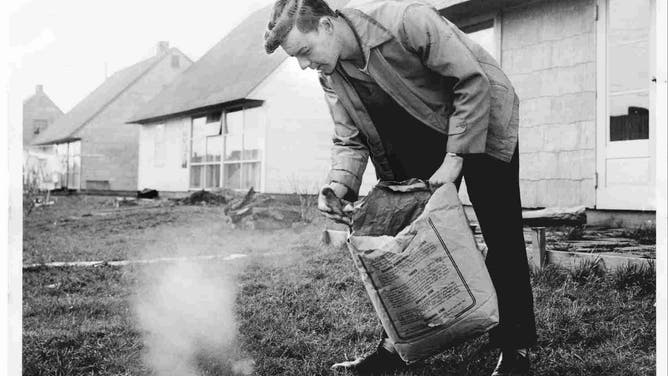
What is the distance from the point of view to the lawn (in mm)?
1990

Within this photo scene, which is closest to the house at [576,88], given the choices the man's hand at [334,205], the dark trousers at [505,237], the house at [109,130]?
the house at [109,130]

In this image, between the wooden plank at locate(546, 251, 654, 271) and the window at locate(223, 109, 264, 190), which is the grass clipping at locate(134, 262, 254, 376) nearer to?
the wooden plank at locate(546, 251, 654, 271)

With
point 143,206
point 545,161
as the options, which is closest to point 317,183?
point 143,206

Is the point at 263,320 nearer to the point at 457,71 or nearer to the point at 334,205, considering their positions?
the point at 334,205

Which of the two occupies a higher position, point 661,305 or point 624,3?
point 624,3

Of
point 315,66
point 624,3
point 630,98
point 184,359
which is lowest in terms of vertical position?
point 184,359

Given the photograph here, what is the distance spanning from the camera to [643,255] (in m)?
2.65

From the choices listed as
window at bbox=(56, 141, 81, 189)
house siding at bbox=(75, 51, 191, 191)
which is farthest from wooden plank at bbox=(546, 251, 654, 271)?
house siding at bbox=(75, 51, 191, 191)

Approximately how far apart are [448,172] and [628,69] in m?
3.17

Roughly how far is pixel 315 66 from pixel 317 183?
6.83 meters

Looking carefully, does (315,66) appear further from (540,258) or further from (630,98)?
(630,98)

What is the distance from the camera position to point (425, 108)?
67.9 inches

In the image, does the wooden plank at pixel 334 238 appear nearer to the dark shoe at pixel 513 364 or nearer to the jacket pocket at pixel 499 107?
the dark shoe at pixel 513 364

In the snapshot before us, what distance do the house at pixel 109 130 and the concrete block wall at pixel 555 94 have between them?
279 cm
